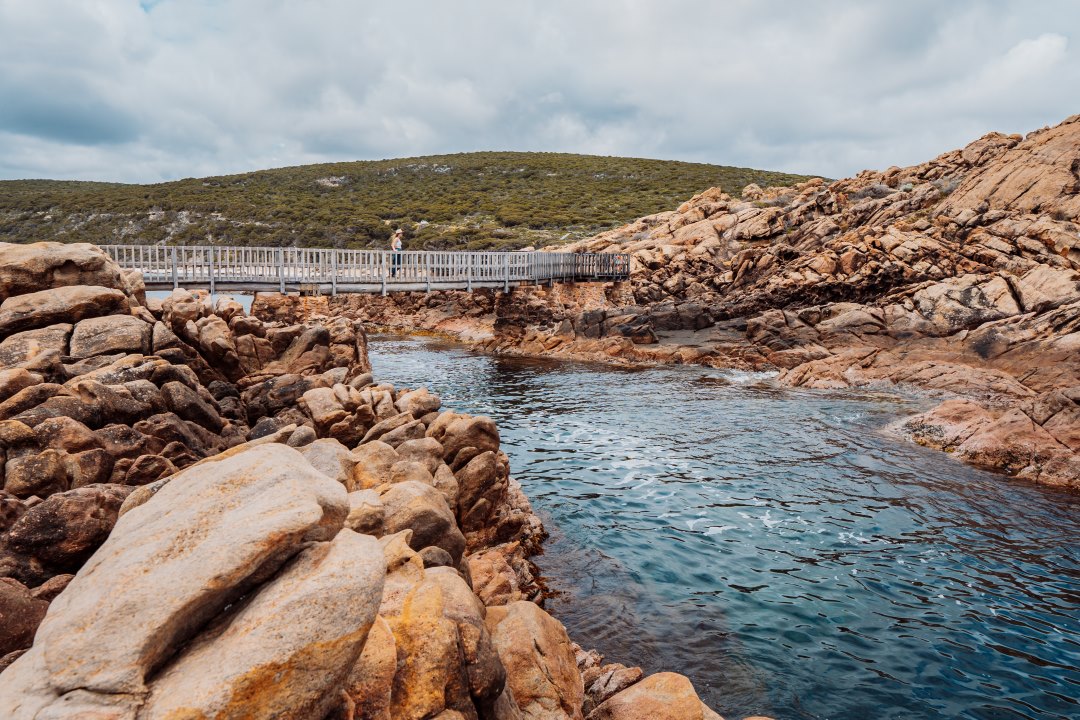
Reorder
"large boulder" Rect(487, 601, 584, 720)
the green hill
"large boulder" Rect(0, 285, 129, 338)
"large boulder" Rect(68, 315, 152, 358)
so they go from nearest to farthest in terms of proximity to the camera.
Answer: "large boulder" Rect(487, 601, 584, 720) → "large boulder" Rect(0, 285, 129, 338) → "large boulder" Rect(68, 315, 152, 358) → the green hill

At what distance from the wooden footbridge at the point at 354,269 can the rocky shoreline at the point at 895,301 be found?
133 centimetres

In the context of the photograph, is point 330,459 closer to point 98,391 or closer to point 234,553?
point 98,391

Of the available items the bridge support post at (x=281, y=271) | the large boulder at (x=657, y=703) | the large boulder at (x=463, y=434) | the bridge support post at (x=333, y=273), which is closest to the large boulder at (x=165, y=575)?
the large boulder at (x=657, y=703)

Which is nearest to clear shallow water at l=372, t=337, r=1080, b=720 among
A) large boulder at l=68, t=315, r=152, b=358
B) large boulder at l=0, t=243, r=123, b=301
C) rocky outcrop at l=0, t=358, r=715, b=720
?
rocky outcrop at l=0, t=358, r=715, b=720

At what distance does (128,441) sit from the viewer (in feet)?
36.8

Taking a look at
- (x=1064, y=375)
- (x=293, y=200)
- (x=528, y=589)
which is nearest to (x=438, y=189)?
(x=293, y=200)

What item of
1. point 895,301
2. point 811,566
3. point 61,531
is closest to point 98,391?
point 61,531

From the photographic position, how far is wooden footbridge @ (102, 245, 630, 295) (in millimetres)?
30969

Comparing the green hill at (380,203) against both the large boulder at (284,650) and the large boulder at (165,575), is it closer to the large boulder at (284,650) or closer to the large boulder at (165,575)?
the large boulder at (165,575)

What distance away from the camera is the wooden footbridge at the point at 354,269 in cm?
3097

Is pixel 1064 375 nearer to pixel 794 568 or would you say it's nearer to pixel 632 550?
pixel 794 568

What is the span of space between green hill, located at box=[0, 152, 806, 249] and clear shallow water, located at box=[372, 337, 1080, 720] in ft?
191

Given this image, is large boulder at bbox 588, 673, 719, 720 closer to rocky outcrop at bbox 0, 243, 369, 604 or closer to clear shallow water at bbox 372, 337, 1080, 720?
clear shallow water at bbox 372, 337, 1080, 720

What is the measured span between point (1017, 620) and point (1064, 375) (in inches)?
843
